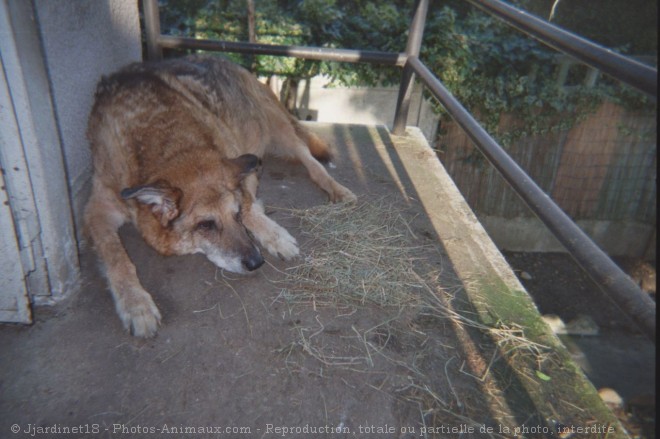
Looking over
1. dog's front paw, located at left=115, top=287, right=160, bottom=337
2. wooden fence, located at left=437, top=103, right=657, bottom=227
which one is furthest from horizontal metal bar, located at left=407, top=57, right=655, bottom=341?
wooden fence, located at left=437, top=103, right=657, bottom=227

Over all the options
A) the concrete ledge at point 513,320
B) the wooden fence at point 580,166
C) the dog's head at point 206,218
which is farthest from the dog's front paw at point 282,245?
the wooden fence at point 580,166

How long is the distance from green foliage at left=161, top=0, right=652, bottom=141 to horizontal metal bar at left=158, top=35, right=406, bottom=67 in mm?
A: 3567

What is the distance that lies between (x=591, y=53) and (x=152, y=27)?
3.39 metres

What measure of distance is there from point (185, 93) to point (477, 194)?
6.45 m

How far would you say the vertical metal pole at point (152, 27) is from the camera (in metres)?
3.71

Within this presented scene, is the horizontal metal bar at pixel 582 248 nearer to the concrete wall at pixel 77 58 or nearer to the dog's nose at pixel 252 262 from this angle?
the dog's nose at pixel 252 262

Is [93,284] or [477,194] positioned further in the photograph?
[477,194]

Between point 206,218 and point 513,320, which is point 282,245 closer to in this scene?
point 206,218

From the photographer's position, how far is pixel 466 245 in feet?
9.07

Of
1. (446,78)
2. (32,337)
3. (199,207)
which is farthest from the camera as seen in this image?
(446,78)

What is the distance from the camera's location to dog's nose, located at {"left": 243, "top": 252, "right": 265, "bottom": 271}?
2.42 m

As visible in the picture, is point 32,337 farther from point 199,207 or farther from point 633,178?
point 633,178

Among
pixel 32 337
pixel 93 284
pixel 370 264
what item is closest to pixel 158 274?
pixel 93 284

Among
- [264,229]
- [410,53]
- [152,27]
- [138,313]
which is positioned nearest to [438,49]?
[410,53]
